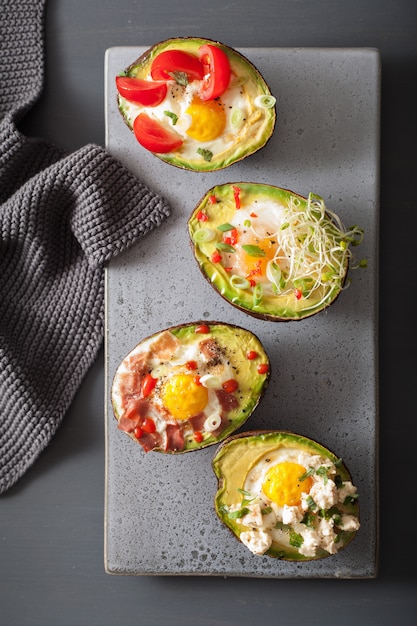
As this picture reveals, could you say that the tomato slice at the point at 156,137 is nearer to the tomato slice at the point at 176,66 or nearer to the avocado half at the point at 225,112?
the avocado half at the point at 225,112

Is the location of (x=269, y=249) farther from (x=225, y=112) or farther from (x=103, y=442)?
(x=103, y=442)

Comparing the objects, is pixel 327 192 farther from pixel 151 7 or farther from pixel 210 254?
pixel 151 7

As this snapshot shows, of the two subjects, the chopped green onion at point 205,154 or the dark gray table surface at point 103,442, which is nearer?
the chopped green onion at point 205,154

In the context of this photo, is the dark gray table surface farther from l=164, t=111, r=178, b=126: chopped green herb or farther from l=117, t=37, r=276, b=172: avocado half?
l=164, t=111, r=178, b=126: chopped green herb

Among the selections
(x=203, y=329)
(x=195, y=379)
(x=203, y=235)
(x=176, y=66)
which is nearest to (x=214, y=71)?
(x=176, y=66)

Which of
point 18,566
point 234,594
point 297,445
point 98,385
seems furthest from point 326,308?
point 18,566

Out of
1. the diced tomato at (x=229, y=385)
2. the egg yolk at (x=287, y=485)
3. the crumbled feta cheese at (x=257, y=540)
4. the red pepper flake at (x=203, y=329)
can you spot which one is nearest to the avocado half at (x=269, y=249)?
the red pepper flake at (x=203, y=329)

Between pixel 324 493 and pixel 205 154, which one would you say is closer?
pixel 324 493
